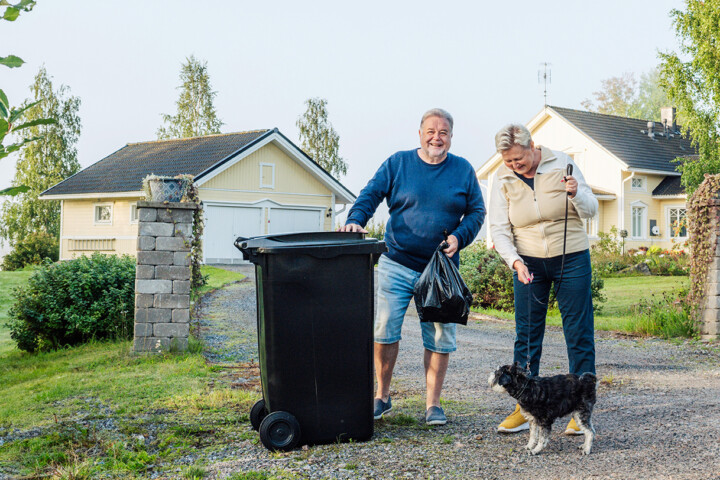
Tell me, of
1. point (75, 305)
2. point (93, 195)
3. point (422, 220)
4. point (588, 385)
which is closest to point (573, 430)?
point (588, 385)

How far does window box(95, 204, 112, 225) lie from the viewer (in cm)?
2828

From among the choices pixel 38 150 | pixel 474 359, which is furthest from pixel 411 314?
pixel 38 150

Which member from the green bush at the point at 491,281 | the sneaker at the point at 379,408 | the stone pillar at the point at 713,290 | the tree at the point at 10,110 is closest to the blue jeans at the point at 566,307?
the sneaker at the point at 379,408

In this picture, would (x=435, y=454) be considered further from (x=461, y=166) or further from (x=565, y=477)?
(x=461, y=166)

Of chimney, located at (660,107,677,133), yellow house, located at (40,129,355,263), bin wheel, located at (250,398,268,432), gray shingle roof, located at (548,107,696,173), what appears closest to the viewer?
bin wheel, located at (250,398,268,432)

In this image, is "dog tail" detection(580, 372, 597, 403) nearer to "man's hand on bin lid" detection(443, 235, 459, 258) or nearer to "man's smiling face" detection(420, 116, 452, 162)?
"man's hand on bin lid" detection(443, 235, 459, 258)

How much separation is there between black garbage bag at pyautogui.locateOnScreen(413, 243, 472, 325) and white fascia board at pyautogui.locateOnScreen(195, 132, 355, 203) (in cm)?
2156

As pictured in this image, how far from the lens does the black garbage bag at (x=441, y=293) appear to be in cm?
401

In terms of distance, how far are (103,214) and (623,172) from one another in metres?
21.8

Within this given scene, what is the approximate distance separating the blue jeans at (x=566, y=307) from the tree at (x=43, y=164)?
3450cm

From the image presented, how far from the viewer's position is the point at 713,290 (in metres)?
8.92

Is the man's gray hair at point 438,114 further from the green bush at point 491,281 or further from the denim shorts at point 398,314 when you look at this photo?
the green bush at point 491,281

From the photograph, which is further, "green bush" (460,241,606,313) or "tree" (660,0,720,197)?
"tree" (660,0,720,197)

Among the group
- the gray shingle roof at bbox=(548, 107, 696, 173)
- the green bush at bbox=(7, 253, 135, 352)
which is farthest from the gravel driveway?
the gray shingle roof at bbox=(548, 107, 696, 173)
